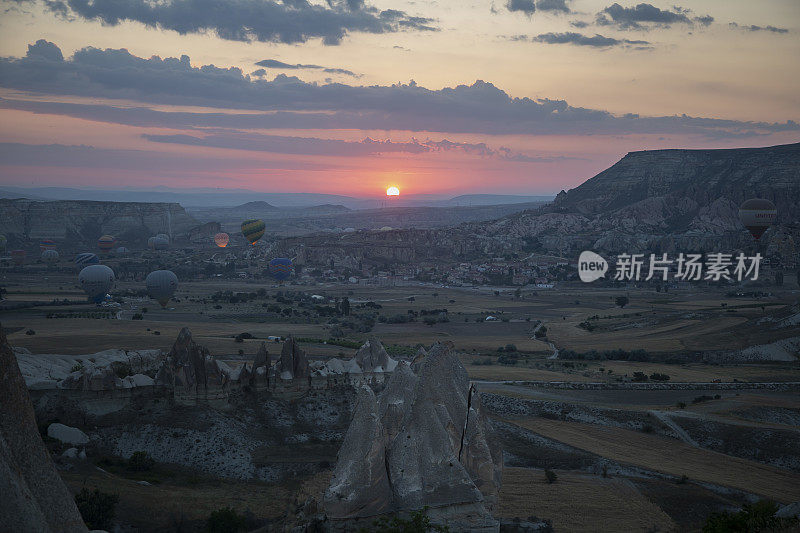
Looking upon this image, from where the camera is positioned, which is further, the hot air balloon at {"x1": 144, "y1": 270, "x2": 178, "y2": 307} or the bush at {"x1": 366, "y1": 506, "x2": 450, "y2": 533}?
the hot air balloon at {"x1": 144, "y1": 270, "x2": 178, "y2": 307}

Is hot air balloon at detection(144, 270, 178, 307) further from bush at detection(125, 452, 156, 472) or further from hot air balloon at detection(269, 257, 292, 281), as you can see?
bush at detection(125, 452, 156, 472)

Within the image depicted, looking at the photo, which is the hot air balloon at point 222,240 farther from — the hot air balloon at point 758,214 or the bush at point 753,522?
the bush at point 753,522

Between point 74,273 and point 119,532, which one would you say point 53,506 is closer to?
point 119,532

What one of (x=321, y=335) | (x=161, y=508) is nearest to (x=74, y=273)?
(x=321, y=335)

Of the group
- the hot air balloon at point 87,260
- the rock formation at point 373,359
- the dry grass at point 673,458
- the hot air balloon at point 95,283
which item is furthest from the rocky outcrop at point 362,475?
the hot air balloon at point 87,260

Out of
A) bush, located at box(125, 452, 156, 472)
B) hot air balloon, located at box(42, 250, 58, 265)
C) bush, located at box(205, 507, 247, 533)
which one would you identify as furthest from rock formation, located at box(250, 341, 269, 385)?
hot air balloon, located at box(42, 250, 58, 265)

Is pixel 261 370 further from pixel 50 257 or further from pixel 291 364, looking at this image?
pixel 50 257
